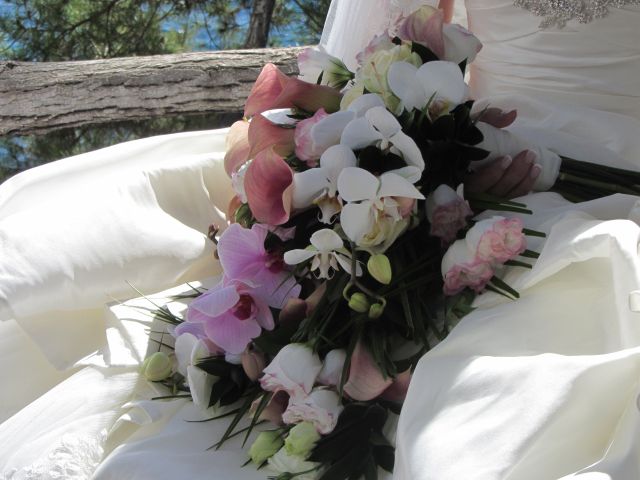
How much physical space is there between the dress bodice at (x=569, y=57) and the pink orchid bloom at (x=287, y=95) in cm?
39

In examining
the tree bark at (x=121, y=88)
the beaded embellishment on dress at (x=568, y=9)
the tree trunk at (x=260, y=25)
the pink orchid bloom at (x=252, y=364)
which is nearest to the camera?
the pink orchid bloom at (x=252, y=364)

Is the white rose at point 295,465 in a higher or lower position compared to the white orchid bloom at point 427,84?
lower

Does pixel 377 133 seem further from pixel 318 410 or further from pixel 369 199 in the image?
pixel 318 410

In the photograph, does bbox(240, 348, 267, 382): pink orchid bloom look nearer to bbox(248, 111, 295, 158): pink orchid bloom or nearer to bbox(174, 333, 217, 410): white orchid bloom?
bbox(174, 333, 217, 410): white orchid bloom

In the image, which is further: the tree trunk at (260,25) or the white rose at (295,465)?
the tree trunk at (260,25)

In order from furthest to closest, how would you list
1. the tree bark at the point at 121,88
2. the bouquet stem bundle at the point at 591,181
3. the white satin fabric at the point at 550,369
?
1. the tree bark at the point at 121,88
2. the bouquet stem bundle at the point at 591,181
3. the white satin fabric at the point at 550,369

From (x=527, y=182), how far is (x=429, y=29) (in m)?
0.22

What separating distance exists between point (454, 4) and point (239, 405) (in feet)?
2.68

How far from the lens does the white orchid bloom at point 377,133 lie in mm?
929

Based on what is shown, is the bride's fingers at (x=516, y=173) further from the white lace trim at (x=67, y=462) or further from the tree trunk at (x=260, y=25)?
the tree trunk at (x=260, y=25)

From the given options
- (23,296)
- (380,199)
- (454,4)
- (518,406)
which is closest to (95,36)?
(454,4)

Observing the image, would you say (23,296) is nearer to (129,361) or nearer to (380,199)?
(129,361)

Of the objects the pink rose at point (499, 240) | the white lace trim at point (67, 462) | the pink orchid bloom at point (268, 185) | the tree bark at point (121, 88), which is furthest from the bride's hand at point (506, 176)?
the tree bark at point (121, 88)

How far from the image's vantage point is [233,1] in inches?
157
